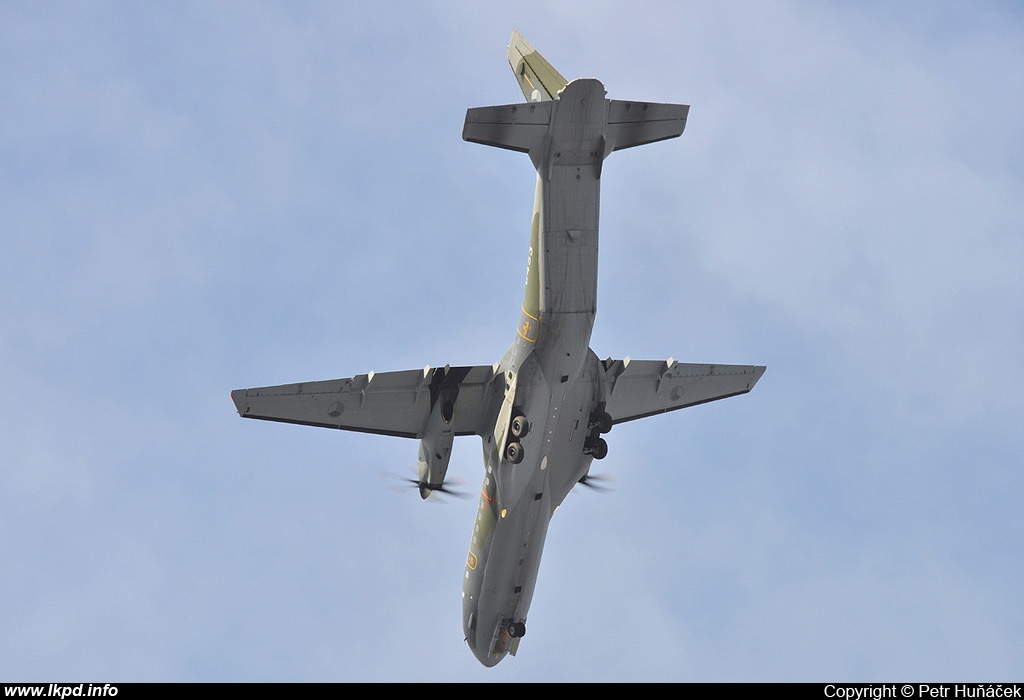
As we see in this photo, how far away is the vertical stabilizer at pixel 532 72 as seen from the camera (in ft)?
125

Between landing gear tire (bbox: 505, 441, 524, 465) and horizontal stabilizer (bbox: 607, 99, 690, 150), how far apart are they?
389 inches

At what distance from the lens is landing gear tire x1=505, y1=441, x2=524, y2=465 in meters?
38.9

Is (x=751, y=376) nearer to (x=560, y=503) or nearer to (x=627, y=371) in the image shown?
(x=627, y=371)

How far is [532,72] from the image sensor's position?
39219mm

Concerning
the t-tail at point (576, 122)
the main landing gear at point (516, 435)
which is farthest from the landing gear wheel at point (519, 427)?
the t-tail at point (576, 122)

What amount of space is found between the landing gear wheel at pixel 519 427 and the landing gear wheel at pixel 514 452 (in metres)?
0.29

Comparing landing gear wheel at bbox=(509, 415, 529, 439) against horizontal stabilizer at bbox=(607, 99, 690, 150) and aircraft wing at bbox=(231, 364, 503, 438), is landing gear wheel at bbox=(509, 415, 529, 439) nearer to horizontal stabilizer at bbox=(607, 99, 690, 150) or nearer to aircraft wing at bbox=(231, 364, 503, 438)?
aircraft wing at bbox=(231, 364, 503, 438)

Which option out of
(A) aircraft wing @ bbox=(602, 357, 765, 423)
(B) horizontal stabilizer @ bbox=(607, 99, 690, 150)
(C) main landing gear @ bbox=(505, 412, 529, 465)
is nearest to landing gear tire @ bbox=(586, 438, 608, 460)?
(A) aircraft wing @ bbox=(602, 357, 765, 423)

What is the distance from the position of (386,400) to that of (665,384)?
10.6 meters

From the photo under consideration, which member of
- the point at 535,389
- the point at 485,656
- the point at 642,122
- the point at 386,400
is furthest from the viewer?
the point at 485,656

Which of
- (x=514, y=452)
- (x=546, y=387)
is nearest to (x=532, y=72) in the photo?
(x=546, y=387)

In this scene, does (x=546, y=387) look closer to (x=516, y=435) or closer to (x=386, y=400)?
(x=516, y=435)

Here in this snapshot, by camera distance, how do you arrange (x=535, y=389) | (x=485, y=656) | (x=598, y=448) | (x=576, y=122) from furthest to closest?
(x=485, y=656)
(x=598, y=448)
(x=535, y=389)
(x=576, y=122)
